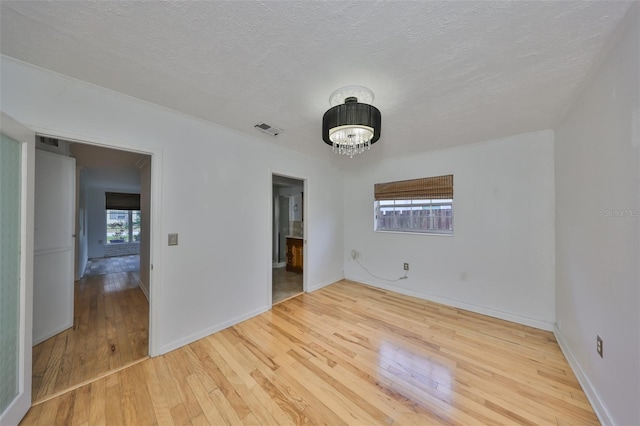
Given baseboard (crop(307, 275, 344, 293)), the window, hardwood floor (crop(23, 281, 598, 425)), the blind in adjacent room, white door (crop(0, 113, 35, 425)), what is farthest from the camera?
the window

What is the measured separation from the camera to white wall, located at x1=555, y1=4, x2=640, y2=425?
45.0 inches

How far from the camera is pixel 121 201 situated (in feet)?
25.1

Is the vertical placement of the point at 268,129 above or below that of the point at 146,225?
above

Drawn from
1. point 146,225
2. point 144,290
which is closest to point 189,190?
point 146,225

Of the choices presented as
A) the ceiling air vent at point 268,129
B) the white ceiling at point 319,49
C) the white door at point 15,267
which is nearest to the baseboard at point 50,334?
the white door at point 15,267

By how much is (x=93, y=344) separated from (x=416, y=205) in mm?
4487

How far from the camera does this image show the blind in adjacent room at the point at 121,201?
746cm

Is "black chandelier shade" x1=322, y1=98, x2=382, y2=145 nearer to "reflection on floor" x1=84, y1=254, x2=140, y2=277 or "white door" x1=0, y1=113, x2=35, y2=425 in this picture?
"white door" x1=0, y1=113, x2=35, y2=425

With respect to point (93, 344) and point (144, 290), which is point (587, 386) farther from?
point (144, 290)

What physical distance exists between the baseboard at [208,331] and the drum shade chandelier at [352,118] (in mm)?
2390

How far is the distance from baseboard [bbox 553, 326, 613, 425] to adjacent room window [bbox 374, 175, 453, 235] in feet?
5.39

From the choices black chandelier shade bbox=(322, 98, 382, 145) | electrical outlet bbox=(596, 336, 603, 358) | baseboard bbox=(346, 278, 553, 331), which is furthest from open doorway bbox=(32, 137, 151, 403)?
electrical outlet bbox=(596, 336, 603, 358)

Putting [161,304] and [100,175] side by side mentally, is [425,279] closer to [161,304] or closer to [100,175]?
[161,304]

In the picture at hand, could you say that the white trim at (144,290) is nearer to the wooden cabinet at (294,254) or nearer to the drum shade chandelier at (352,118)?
the wooden cabinet at (294,254)
